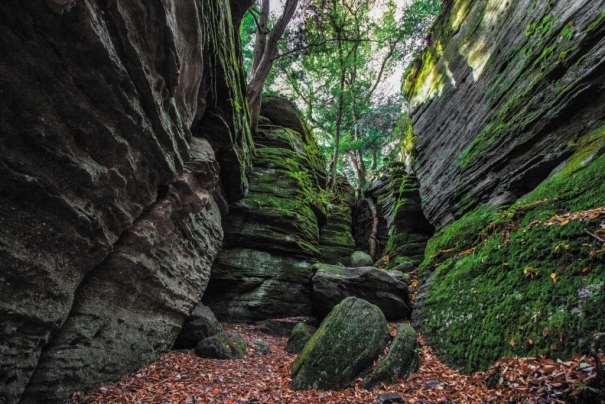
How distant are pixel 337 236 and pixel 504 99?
1050 cm

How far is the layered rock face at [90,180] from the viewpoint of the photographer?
3303 mm

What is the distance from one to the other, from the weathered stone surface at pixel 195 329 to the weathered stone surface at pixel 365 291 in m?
3.53

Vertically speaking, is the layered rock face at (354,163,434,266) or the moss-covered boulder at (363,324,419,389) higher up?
the layered rock face at (354,163,434,266)

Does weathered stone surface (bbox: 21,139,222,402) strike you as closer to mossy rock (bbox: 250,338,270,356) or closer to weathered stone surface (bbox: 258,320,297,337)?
mossy rock (bbox: 250,338,270,356)

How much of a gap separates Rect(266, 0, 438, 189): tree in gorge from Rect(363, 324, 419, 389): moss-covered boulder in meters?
15.3

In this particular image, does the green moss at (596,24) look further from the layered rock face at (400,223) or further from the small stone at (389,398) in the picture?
the small stone at (389,398)

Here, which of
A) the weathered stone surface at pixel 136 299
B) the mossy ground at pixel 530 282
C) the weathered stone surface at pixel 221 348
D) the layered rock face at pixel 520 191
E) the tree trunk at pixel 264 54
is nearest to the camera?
the mossy ground at pixel 530 282

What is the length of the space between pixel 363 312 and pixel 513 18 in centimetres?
1244

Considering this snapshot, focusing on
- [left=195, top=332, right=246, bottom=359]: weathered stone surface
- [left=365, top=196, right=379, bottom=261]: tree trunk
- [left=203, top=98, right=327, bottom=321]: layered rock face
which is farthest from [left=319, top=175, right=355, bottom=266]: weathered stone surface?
[left=195, top=332, right=246, bottom=359]: weathered stone surface

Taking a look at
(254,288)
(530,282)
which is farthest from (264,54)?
(530,282)

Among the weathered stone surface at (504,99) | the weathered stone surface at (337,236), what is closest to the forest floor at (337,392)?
the weathered stone surface at (504,99)

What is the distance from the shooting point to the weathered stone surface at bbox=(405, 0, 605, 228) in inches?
274

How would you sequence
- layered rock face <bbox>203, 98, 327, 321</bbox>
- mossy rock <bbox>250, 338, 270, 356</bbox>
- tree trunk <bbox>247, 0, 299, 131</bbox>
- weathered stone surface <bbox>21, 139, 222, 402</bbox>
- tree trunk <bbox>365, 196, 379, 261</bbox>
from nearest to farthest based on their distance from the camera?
weathered stone surface <bbox>21, 139, 222, 402</bbox> → mossy rock <bbox>250, 338, 270, 356</bbox> → layered rock face <bbox>203, 98, 327, 321</bbox> → tree trunk <bbox>247, 0, 299, 131</bbox> → tree trunk <bbox>365, 196, 379, 261</bbox>

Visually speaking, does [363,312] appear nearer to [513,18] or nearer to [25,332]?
[25,332]
